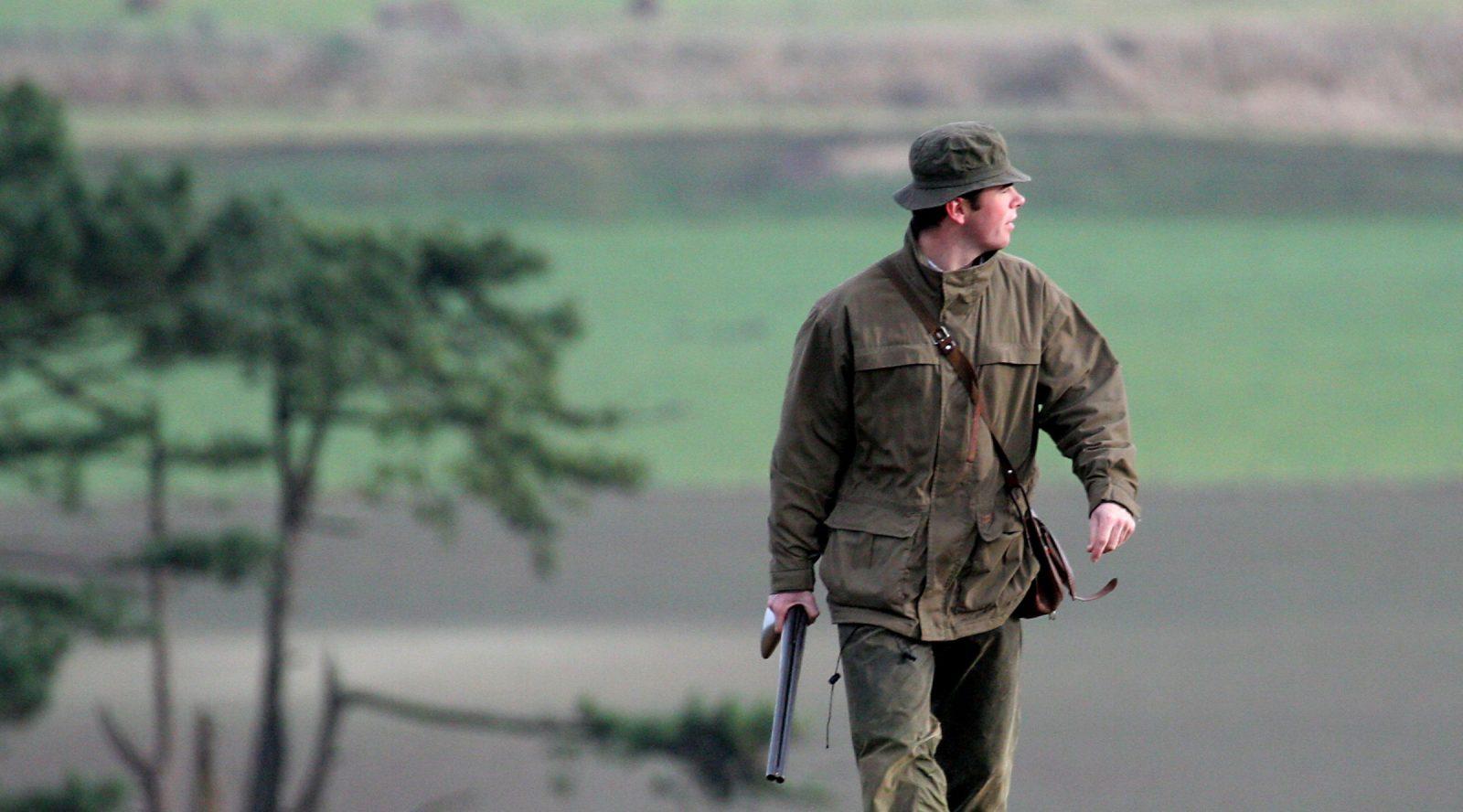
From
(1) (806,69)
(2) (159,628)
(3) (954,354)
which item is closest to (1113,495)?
(3) (954,354)

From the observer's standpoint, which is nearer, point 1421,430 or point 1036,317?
point 1036,317

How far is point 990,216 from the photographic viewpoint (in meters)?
3.23

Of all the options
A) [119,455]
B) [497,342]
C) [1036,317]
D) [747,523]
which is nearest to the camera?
[1036,317]

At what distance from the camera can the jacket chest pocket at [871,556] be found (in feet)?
10.5

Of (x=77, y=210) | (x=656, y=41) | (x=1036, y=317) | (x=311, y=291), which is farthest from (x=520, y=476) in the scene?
(x=1036, y=317)

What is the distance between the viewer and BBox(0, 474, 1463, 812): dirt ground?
20188 mm

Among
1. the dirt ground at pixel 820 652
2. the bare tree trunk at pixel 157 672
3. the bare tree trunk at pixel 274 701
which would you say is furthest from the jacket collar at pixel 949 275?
the dirt ground at pixel 820 652

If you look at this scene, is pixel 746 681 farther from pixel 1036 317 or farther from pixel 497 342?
pixel 1036 317

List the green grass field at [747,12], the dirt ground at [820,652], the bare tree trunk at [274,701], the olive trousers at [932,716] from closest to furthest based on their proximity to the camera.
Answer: the olive trousers at [932,716], the bare tree trunk at [274,701], the dirt ground at [820,652], the green grass field at [747,12]

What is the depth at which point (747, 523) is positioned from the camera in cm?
2353

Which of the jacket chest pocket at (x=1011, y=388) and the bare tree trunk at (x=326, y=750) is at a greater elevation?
the jacket chest pocket at (x=1011, y=388)

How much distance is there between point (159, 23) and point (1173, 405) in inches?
520

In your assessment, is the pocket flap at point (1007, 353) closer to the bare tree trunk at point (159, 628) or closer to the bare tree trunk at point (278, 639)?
the bare tree trunk at point (159, 628)

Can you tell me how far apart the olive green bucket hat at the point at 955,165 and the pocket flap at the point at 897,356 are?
210 millimetres
